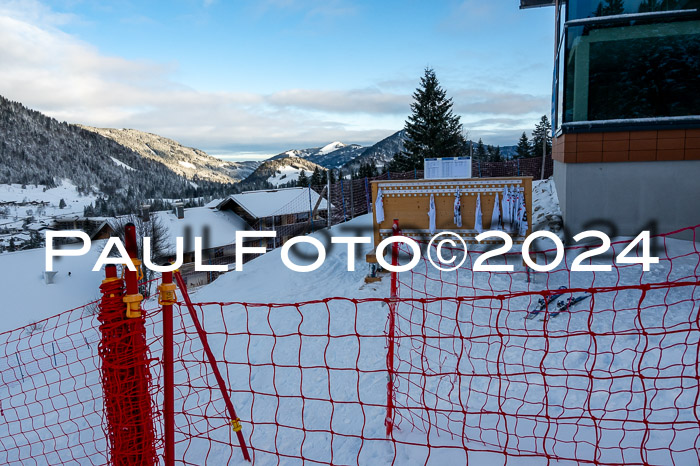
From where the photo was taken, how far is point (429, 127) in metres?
32.6

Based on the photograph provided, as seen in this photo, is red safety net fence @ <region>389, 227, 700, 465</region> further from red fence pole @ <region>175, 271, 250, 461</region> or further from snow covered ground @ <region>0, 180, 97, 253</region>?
snow covered ground @ <region>0, 180, 97, 253</region>

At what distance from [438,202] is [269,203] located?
36.6 m

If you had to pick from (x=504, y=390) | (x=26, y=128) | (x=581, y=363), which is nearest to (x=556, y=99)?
(x=581, y=363)

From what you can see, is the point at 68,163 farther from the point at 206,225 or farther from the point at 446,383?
the point at 446,383

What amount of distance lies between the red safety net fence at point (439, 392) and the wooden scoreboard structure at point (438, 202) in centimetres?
137

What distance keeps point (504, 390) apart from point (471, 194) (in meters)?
4.47

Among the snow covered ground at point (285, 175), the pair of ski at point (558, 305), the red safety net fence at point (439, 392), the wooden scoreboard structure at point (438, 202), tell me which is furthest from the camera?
the snow covered ground at point (285, 175)

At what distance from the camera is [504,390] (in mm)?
4508

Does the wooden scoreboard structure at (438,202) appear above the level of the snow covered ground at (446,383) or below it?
above

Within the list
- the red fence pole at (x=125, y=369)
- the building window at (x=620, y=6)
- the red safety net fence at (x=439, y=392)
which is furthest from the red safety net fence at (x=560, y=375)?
the building window at (x=620, y=6)

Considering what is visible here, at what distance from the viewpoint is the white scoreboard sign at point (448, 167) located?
9469 millimetres

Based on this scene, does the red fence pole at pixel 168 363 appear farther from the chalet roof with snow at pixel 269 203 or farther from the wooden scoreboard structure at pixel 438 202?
the chalet roof with snow at pixel 269 203

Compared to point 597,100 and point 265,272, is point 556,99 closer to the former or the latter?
point 597,100

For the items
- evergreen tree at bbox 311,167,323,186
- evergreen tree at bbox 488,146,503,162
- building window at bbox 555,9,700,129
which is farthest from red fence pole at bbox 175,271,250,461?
evergreen tree at bbox 311,167,323,186
